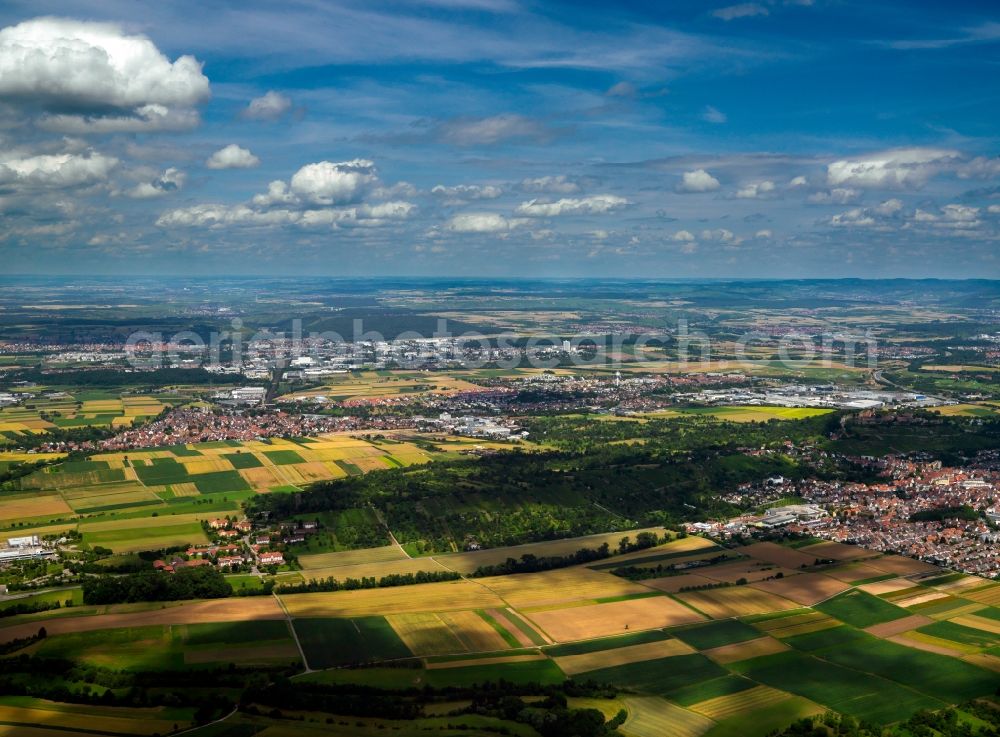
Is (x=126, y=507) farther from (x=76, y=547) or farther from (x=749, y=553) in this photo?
(x=749, y=553)

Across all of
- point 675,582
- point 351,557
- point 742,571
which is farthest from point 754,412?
point 351,557

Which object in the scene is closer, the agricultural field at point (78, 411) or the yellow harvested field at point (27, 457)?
the yellow harvested field at point (27, 457)

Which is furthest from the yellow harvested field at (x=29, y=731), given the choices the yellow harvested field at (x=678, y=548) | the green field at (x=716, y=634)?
the yellow harvested field at (x=678, y=548)

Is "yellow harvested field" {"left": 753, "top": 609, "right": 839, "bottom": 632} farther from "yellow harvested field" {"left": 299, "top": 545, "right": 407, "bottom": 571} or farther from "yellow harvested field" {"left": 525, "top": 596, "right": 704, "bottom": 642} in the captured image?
"yellow harvested field" {"left": 299, "top": 545, "right": 407, "bottom": 571}

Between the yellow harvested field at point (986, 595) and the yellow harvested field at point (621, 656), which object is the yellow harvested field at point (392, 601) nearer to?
the yellow harvested field at point (621, 656)

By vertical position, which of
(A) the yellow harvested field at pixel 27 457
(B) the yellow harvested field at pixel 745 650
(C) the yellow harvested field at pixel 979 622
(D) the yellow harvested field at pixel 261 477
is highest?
(A) the yellow harvested field at pixel 27 457
